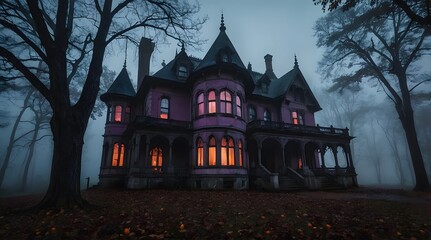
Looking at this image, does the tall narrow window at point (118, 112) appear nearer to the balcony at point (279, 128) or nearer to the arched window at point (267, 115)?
the balcony at point (279, 128)

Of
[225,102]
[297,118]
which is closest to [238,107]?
Answer: [225,102]

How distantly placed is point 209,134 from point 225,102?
326 centimetres

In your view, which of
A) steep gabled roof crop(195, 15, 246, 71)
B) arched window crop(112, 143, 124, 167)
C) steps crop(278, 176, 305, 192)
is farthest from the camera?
arched window crop(112, 143, 124, 167)

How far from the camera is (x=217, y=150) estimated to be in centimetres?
1753

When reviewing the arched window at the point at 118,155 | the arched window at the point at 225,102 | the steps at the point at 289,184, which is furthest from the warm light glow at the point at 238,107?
the arched window at the point at 118,155

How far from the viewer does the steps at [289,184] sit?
1722 centimetres

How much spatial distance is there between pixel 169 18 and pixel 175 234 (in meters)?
10.5

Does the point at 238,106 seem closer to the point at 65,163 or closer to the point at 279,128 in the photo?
the point at 279,128

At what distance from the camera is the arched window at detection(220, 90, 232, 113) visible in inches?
738

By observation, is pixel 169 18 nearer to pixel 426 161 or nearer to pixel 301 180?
pixel 301 180

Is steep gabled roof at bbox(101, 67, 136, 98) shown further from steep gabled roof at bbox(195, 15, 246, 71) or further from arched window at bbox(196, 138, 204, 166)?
arched window at bbox(196, 138, 204, 166)

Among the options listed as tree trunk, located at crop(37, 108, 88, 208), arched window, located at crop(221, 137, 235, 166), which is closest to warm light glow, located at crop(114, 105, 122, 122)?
arched window, located at crop(221, 137, 235, 166)

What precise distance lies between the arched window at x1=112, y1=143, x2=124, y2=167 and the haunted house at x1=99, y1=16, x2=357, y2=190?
10 centimetres

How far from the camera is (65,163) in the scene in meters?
7.39
